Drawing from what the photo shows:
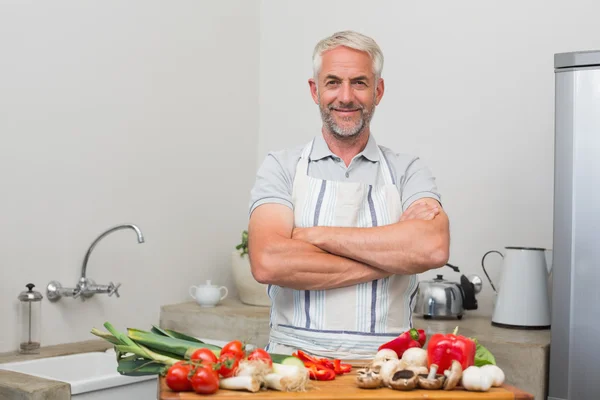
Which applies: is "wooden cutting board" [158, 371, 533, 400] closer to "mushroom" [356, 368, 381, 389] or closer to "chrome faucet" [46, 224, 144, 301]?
"mushroom" [356, 368, 381, 389]

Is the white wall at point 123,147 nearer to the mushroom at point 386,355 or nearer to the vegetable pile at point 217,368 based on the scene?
the vegetable pile at point 217,368

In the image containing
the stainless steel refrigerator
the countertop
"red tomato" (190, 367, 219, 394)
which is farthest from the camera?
the countertop

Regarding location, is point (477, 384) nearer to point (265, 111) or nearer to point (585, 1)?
point (585, 1)

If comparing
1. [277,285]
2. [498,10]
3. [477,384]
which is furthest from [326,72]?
[498,10]

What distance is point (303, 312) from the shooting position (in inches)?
78.0

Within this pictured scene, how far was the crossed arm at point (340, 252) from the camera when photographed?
1920mm

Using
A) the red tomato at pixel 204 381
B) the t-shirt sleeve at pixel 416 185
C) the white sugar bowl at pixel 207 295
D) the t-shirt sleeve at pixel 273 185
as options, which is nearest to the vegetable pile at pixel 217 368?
the red tomato at pixel 204 381

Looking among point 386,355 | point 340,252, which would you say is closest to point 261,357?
point 386,355

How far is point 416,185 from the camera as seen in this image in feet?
6.95

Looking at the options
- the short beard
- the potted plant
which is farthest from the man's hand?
the potted plant

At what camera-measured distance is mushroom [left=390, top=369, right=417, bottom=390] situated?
134 cm

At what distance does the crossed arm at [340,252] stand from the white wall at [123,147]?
118cm

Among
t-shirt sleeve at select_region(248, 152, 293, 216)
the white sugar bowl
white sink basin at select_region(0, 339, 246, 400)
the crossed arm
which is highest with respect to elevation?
t-shirt sleeve at select_region(248, 152, 293, 216)

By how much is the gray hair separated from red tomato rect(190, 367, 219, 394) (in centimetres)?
108
